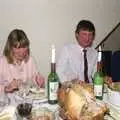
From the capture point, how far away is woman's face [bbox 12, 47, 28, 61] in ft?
7.17

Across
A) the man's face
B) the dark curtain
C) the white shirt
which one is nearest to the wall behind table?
the dark curtain

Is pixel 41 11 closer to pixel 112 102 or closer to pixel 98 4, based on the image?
pixel 98 4

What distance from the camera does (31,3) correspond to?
9.12ft

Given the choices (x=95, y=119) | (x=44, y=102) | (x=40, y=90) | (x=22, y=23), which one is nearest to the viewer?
→ (x=95, y=119)

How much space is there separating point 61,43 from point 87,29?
61 centimetres

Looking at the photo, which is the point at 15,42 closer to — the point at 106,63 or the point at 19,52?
the point at 19,52

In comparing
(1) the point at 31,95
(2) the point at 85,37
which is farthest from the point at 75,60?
(1) the point at 31,95

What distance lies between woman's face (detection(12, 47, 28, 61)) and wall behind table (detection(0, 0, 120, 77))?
1.78 ft

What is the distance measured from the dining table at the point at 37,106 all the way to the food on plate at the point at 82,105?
9 cm

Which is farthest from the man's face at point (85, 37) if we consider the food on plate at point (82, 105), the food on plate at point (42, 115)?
the food on plate at point (42, 115)

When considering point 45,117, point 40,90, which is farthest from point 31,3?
point 45,117

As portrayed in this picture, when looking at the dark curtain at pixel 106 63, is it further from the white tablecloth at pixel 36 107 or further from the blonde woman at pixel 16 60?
the white tablecloth at pixel 36 107

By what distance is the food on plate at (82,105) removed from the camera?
48.8 inches

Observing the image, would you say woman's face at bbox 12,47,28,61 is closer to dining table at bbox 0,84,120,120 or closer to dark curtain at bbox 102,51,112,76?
dining table at bbox 0,84,120,120
